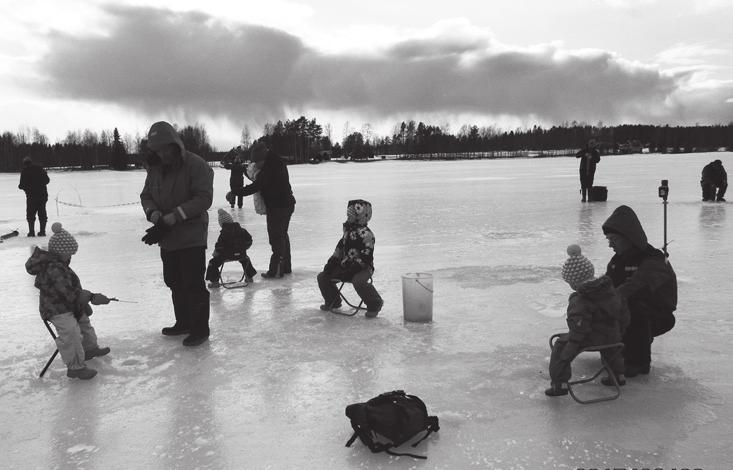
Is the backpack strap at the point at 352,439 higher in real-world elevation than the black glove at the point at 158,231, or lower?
lower

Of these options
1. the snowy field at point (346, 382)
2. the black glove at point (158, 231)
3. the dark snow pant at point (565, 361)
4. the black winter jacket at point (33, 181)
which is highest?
the black winter jacket at point (33, 181)

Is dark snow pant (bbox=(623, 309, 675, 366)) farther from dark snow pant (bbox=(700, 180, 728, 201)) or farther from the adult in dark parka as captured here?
dark snow pant (bbox=(700, 180, 728, 201))

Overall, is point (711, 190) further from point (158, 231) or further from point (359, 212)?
point (158, 231)

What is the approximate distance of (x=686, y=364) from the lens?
4066 mm

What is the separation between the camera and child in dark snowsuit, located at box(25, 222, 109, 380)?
3863 mm

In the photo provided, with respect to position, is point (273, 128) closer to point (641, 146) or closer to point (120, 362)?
point (641, 146)

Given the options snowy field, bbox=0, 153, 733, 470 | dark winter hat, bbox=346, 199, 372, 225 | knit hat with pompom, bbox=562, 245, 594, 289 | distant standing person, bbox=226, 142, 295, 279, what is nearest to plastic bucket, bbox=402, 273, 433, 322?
snowy field, bbox=0, 153, 733, 470

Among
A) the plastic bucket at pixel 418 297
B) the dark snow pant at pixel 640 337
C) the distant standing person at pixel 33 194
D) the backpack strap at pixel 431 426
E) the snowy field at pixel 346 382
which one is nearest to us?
the snowy field at pixel 346 382

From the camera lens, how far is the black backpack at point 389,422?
298cm

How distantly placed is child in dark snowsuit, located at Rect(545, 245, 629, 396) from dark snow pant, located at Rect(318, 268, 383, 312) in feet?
6.55

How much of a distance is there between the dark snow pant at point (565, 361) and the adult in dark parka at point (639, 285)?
25 cm

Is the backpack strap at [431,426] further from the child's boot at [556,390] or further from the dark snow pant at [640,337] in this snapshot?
the dark snow pant at [640,337]

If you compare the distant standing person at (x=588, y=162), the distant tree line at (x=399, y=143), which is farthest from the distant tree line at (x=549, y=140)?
the distant standing person at (x=588, y=162)

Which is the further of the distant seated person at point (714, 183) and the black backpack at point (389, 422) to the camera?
the distant seated person at point (714, 183)
